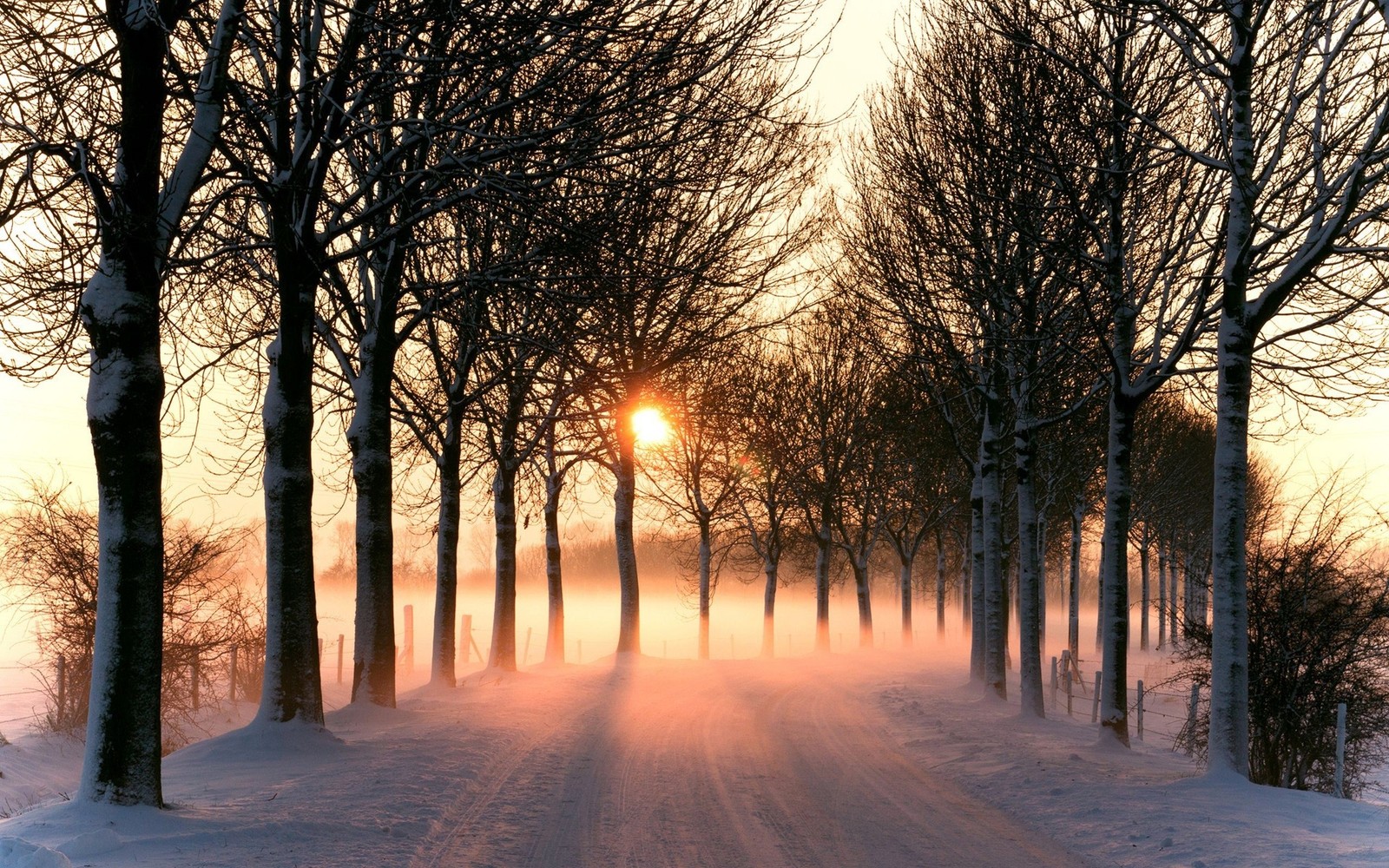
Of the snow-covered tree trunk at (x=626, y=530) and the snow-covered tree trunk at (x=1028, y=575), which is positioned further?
the snow-covered tree trunk at (x=626, y=530)

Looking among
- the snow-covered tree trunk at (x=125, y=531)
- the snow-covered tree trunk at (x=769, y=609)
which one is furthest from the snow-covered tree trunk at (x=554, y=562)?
the snow-covered tree trunk at (x=125, y=531)

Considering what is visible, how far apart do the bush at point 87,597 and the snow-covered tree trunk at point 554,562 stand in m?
6.95

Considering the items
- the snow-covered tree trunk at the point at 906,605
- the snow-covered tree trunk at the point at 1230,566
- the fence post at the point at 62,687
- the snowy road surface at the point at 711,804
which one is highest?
the snow-covered tree trunk at the point at 1230,566

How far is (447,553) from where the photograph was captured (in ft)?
60.0

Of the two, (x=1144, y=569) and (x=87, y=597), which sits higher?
(x=87, y=597)

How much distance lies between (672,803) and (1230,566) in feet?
21.3

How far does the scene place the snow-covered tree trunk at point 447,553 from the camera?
59.9 ft

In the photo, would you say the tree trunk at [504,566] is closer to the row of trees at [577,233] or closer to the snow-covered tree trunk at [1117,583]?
the row of trees at [577,233]

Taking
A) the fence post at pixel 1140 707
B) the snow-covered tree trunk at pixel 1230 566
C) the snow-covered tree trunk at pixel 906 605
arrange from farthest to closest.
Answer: the snow-covered tree trunk at pixel 906 605 < the fence post at pixel 1140 707 < the snow-covered tree trunk at pixel 1230 566

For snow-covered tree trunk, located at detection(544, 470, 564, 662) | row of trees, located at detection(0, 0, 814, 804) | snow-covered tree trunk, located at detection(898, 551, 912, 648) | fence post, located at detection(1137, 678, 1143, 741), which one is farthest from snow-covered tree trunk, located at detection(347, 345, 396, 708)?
snow-covered tree trunk, located at detection(898, 551, 912, 648)

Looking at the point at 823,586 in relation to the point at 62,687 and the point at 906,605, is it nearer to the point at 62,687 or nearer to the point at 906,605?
the point at 906,605

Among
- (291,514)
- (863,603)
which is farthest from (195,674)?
(863,603)

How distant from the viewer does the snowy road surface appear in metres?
7.74

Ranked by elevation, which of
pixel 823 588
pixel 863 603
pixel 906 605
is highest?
pixel 823 588
